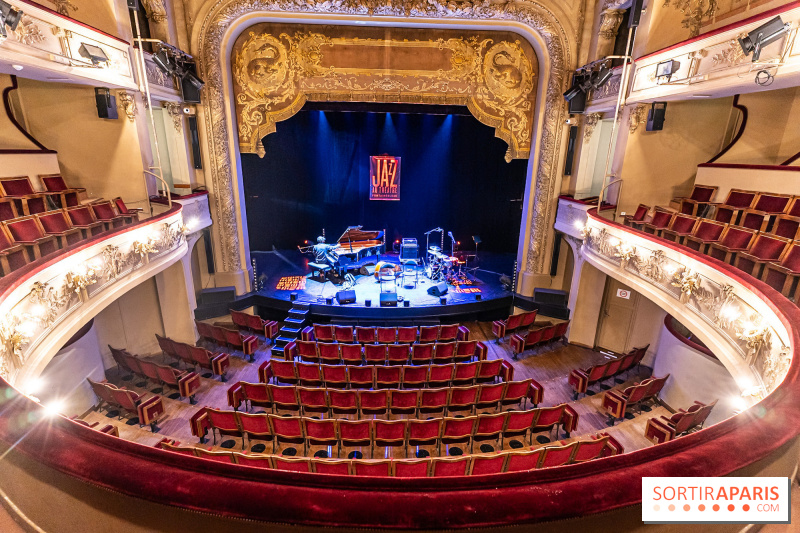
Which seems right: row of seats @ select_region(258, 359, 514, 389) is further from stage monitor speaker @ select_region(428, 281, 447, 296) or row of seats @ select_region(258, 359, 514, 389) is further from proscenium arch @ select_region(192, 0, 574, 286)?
proscenium arch @ select_region(192, 0, 574, 286)

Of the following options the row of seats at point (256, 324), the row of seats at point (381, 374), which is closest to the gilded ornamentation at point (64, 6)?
the row of seats at point (256, 324)

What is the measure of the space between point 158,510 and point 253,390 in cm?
525

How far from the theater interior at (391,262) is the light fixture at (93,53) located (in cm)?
6

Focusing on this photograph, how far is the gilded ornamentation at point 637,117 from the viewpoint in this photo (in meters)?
7.98

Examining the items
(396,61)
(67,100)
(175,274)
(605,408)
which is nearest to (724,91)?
(605,408)

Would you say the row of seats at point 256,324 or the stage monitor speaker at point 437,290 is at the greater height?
the stage monitor speaker at point 437,290

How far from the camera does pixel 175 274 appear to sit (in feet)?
29.1

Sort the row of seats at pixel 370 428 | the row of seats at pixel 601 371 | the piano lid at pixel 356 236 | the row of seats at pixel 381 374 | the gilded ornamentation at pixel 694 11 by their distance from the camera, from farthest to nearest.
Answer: the piano lid at pixel 356 236, the gilded ornamentation at pixel 694 11, the row of seats at pixel 601 371, the row of seats at pixel 381 374, the row of seats at pixel 370 428

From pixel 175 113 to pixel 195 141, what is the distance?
28.0 inches

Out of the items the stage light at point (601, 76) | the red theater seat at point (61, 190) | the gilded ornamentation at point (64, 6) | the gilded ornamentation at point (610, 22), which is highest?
the gilded ornamentation at point (610, 22)

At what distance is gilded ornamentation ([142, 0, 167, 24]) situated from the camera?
8359 mm

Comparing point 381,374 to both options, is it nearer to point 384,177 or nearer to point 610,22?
point 384,177

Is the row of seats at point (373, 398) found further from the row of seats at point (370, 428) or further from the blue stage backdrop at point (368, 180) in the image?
the blue stage backdrop at point (368, 180)

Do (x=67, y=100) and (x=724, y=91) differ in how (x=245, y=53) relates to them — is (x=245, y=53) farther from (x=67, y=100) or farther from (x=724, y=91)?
(x=724, y=91)
